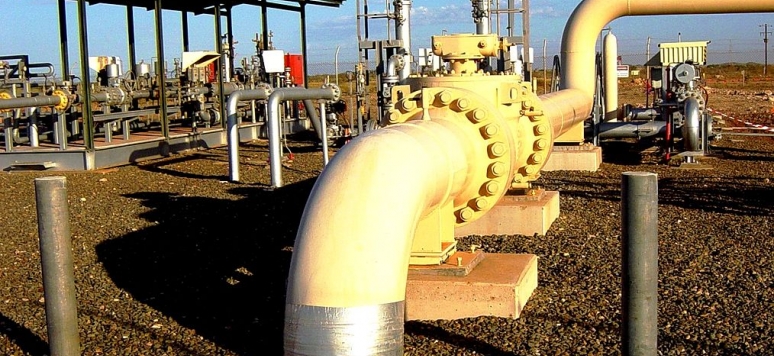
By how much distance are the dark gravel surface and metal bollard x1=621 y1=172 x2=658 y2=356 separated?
1.04 metres

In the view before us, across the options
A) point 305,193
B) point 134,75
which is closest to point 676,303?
point 305,193

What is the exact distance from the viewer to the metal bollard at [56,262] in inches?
152

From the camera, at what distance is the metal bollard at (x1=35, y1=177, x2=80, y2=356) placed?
12.6 ft

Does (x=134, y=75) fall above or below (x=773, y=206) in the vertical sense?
above

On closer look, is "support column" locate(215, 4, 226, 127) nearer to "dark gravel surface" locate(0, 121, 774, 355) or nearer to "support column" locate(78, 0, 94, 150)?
"support column" locate(78, 0, 94, 150)

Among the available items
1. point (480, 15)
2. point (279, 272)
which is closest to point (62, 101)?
point (480, 15)

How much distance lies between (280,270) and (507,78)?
1773 millimetres

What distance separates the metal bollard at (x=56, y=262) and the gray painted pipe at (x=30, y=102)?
7745mm

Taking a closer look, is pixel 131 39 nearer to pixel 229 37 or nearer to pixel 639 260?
pixel 229 37

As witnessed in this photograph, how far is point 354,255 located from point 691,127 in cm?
889

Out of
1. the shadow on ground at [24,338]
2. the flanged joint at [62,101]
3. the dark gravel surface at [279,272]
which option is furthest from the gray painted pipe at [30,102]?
the shadow on ground at [24,338]

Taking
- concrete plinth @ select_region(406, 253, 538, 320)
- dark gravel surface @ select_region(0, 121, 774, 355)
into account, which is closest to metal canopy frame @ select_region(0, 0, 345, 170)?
dark gravel surface @ select_region(0, 121, 774, 355)

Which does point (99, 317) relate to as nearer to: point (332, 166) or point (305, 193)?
point (332, 166)

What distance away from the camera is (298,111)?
62.3 feet
